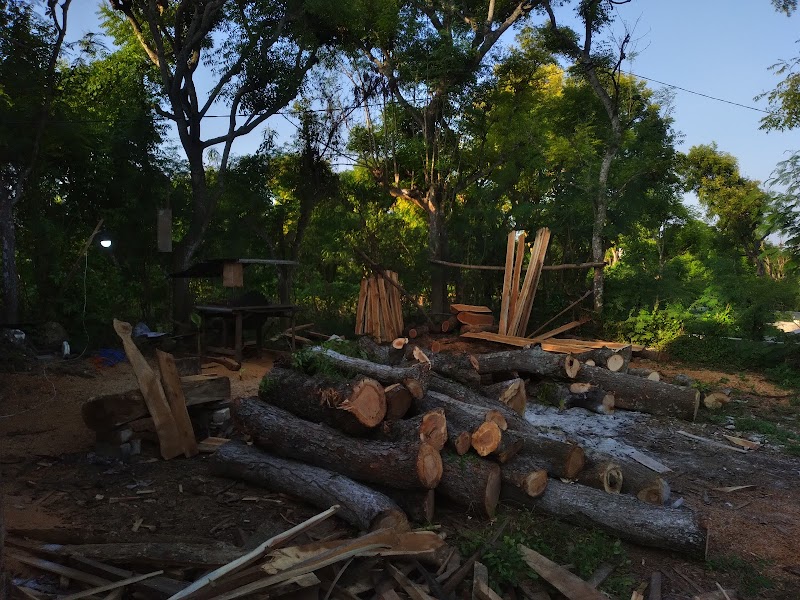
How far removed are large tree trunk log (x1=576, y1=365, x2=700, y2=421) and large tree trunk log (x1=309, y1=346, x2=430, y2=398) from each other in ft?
12.6

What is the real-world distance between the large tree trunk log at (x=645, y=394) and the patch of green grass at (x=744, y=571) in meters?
4.09

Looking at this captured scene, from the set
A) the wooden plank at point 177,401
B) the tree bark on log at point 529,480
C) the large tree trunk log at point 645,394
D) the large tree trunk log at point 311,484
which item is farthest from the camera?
the large tree trunk log at point 645,394

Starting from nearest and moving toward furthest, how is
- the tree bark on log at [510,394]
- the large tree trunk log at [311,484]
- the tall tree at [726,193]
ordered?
the large tree trunk log at [311,484] < the tree bark on log at [510,394] < the tall tree at [726,193]

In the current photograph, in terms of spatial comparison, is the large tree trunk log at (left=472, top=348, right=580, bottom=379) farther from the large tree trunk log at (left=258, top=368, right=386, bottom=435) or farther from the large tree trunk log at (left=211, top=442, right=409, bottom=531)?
the large tree trunk log at (left=211, top=442, right=409, bottom=531)

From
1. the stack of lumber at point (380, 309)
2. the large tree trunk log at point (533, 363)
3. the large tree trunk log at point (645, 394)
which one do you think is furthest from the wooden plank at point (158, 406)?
the stack of lumber at point (380, 309)

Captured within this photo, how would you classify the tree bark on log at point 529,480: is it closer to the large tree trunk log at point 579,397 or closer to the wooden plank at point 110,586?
the wooden plank at point 110,586

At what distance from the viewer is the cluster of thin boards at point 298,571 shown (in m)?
3.05

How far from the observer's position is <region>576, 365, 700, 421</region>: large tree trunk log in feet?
25.8

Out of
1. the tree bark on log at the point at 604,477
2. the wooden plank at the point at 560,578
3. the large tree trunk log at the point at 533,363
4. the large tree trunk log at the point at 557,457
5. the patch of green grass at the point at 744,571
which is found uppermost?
the large tree trunk log at the point at 533,363

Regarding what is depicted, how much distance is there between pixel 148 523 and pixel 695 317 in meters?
12.0

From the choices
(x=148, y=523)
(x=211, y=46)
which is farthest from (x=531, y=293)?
(x=211, y=46)

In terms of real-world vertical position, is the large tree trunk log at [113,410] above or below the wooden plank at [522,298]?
below

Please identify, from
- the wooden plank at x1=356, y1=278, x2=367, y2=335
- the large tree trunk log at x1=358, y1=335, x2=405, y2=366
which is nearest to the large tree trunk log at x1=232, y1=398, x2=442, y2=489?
the large tree trunk log at x1=358, y1=335, x2=405, y2=366

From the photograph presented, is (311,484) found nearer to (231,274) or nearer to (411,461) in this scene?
(411,461)
